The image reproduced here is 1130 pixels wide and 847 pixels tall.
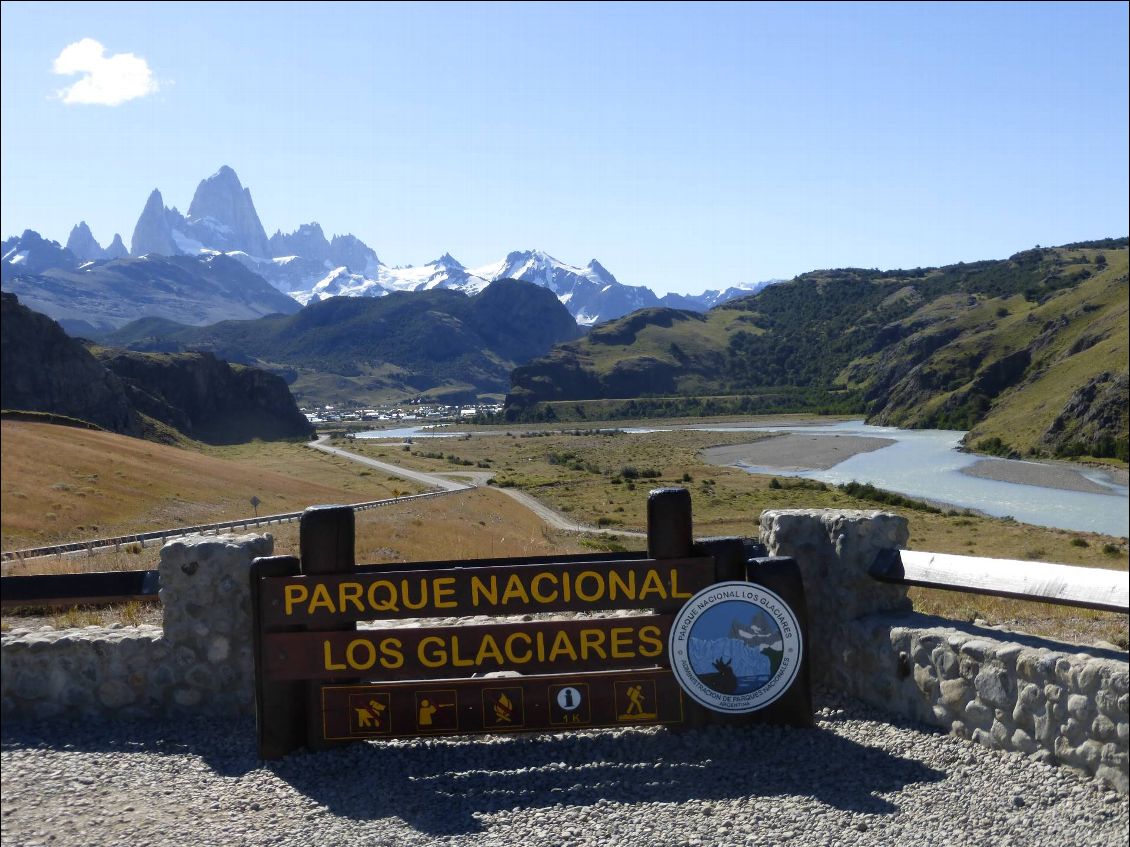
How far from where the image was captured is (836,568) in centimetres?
869

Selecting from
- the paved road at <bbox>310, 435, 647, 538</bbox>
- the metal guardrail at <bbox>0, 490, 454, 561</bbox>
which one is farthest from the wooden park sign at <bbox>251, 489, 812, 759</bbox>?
the paved road at <bbox>310, 435, 647, 538</bbox>

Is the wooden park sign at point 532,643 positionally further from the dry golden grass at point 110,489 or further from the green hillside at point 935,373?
the green hillside at point 935,373

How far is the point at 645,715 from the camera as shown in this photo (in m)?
7.70

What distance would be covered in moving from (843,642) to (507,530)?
11321 mm

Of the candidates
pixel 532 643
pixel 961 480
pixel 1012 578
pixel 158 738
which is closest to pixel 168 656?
pixel 158 738

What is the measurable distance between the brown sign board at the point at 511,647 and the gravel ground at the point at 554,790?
0.66 meters

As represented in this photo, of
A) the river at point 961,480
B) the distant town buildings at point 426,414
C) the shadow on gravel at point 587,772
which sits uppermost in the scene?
the distant town buildings at point 426,414

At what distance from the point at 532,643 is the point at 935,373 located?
405ft

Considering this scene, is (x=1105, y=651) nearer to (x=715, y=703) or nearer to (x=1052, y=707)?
(x=1052, y=707)

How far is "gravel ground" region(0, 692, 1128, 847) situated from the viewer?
235 inches

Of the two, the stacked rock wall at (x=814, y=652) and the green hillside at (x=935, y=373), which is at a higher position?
the green hillside at (x=935, y=373)

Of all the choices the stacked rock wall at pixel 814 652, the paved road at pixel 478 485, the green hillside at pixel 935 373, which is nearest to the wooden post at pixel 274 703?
the stacked rock wall at pixel 814 652

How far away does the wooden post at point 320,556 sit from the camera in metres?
7.67

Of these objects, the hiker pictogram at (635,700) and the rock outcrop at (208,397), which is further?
the rock outcrop at (208,397)
